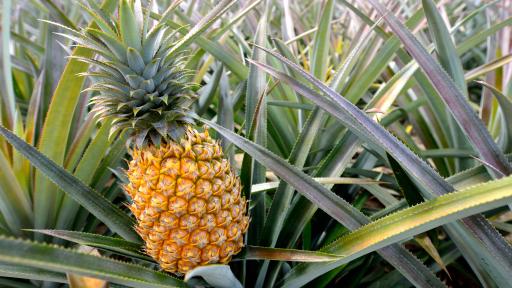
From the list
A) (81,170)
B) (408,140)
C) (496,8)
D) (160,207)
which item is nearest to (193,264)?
(160,207)

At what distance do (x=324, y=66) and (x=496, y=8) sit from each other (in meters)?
1.14

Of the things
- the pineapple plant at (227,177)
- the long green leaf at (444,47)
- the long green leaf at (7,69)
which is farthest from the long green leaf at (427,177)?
the long green leaf at (7,69)

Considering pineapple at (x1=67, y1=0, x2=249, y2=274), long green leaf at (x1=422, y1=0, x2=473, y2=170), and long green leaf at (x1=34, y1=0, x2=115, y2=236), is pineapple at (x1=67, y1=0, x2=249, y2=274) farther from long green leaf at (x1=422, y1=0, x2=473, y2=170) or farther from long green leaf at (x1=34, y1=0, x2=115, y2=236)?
long green leaf at (x1=422, y1=0, x2=473, y2=170)

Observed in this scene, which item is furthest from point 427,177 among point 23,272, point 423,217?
point 23,272

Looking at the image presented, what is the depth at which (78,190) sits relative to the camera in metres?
0.86

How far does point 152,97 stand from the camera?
2.38 feet

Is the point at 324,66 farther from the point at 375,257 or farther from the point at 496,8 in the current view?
the point at 496,8

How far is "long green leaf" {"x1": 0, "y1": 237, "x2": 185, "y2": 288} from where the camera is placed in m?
0.49

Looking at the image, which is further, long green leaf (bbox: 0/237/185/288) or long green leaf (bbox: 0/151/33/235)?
long green leaf (bbox: 0/151/33/235)

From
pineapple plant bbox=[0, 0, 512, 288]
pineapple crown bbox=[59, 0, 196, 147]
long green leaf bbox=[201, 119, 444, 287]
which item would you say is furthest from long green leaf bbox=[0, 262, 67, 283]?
long green leaf bbox=[201, 119, 444, 287]

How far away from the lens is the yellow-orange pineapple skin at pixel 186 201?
75cm

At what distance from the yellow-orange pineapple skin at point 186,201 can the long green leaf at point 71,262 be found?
0.26ft

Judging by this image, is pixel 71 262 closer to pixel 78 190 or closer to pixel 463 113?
pixel 78 190

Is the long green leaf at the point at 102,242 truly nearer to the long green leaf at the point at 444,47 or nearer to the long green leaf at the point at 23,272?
the long green leaf at the point at 23,272
